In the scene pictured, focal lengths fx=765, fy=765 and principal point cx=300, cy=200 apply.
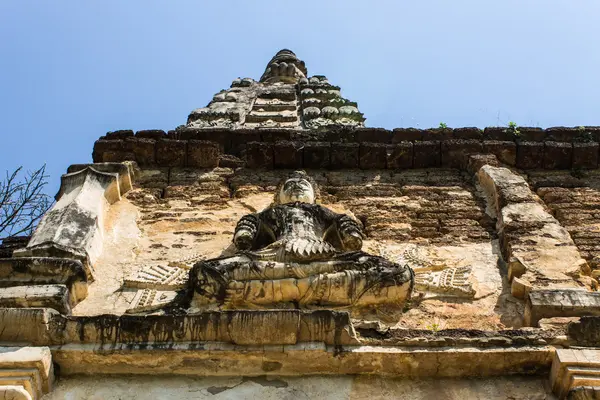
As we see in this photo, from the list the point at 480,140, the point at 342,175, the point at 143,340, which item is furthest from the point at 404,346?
the point at 480,140

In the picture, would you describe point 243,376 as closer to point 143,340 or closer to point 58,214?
Result: point 143,340

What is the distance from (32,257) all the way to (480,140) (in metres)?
4.65

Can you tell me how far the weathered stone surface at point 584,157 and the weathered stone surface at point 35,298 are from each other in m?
5.08

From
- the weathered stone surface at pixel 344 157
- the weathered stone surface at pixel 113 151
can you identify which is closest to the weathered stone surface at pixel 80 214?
the weathered stone surface at pixel 113 151

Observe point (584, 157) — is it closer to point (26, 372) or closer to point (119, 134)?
point (119, 134)

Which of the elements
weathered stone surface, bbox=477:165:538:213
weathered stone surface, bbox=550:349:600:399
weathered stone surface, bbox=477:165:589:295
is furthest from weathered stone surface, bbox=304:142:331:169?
weathered stone surface, bbox=550:349:600:399

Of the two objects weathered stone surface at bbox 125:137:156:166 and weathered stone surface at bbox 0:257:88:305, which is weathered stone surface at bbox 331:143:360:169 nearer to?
weathered stone surface at bbox 125:137:156:166

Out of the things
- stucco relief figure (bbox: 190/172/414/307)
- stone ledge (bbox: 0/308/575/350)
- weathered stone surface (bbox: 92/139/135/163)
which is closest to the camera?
stone ledge (bbox: 0/308/575/350)

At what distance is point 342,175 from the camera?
7336 mm

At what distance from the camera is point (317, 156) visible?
7.47m

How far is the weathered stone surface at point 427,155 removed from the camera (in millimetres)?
7504

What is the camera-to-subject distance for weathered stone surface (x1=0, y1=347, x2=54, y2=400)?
12.3ft

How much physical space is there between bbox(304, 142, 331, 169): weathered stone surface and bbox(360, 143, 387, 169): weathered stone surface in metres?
0.33

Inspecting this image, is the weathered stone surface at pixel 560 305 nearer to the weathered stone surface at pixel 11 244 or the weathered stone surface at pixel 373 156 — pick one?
the weathered stone surface at pixel 373 156
